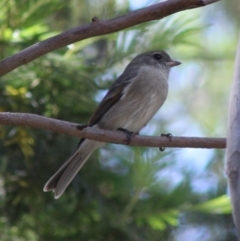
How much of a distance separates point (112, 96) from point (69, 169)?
553 millimetres

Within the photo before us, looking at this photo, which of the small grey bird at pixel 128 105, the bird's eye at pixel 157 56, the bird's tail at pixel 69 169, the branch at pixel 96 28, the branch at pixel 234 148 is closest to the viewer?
the branch at pixel 234 148

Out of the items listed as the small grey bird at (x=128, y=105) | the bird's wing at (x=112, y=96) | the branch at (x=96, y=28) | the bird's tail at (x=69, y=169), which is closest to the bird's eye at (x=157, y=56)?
the small grey bird at (x=128, y=105)

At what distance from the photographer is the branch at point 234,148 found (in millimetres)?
1450

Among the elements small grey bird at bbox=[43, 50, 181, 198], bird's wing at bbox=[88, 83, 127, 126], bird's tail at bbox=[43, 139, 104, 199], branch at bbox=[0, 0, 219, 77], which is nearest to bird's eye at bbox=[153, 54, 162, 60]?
small grey bird at bbox=[43, 50, 181, 198]

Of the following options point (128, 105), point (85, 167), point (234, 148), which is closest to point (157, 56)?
point (128, 105)

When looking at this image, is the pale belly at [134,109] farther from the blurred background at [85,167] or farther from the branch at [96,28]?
the branch at [96,28]

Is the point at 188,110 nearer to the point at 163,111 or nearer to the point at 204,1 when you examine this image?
the point at 163,111

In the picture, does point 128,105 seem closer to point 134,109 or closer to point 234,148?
point 134,109

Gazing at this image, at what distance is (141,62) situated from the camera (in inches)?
161

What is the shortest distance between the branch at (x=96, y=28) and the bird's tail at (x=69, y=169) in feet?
3.26

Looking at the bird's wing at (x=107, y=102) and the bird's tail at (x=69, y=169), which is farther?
the bird's wing at (x=107, y=102)

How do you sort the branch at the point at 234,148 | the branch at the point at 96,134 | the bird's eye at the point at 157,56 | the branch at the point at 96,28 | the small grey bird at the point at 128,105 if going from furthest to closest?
the bird's eye at the point at 157,56 < the small grey bird at the point at 128,105 < the branch at the point at 96,134 < the branch at the point at 96,28 < the branch at the point at 234,148

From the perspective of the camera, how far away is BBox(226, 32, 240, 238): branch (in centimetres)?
145

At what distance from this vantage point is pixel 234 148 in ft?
5.00
